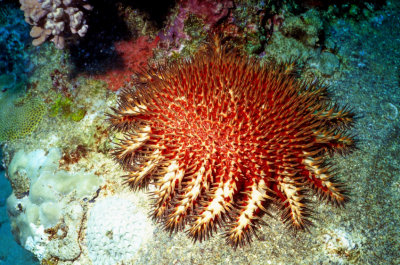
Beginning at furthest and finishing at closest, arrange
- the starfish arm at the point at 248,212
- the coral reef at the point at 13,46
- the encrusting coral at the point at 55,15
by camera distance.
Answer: the coral reef at the point at 13,46 → the encrusting coral at the point at 55,15 → the starfish arm at the point at 248,212

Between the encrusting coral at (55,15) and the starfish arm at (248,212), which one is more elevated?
the encrusting coral at (55,15)

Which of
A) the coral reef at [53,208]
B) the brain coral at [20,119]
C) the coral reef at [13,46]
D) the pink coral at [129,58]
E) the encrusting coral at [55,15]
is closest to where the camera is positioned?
the encrusting coral at [55,15]

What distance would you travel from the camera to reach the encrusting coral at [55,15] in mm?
3576

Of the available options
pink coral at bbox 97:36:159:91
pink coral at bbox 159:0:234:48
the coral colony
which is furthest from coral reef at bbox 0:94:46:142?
pink coral at bbox 159:0:234:48

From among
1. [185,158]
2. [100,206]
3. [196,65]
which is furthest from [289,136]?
[100,206]

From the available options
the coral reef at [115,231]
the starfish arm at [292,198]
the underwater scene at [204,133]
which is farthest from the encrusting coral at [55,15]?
the starfish arm at [292,198]

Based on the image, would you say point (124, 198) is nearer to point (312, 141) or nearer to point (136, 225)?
point (136, 225)

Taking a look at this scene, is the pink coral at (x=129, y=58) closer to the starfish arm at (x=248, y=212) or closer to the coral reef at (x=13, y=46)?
the coral reef at (x=13, y=46)

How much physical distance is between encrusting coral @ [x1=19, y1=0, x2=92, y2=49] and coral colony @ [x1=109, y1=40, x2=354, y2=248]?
1.57m

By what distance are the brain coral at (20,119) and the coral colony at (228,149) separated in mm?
2420

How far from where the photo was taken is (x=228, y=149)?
2768 mm

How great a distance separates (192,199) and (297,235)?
4.36 feet

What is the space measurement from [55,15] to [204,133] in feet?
8.82

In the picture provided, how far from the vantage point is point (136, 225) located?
338 centimetres
